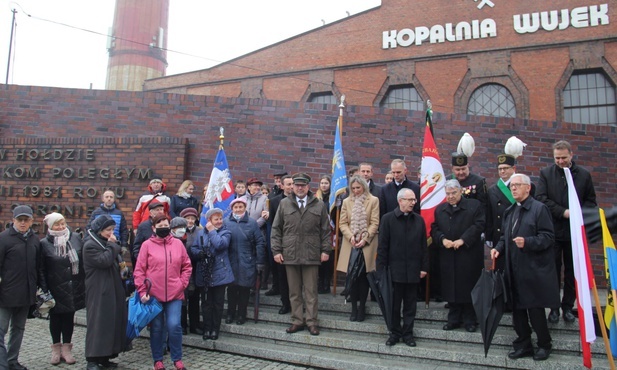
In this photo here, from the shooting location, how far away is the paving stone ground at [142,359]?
5004mm

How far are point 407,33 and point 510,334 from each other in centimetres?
1600

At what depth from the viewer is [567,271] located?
195 inches

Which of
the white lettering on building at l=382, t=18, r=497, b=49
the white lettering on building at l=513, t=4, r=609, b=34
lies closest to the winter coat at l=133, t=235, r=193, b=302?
the white lettering on building at l=382, t=18, r=497, b=49

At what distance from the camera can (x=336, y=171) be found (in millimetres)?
6586

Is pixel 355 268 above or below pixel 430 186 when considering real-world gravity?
below

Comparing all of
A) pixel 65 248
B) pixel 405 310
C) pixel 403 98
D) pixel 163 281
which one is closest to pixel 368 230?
pixel 405 310

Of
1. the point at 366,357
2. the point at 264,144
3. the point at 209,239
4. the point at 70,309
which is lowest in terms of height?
the point at 366,357

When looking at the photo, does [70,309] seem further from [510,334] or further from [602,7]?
[602,7]

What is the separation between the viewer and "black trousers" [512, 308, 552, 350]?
14.3 ft

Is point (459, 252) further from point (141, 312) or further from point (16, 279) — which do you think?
point (16, 279)

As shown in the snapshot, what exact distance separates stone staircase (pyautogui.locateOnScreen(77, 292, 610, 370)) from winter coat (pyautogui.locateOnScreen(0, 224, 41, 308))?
5.95 ft

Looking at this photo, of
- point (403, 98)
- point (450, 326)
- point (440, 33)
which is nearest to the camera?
point (450, 326)

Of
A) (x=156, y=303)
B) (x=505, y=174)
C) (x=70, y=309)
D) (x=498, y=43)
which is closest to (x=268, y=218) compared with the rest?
(x=156, y=303)

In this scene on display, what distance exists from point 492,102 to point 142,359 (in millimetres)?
15861
